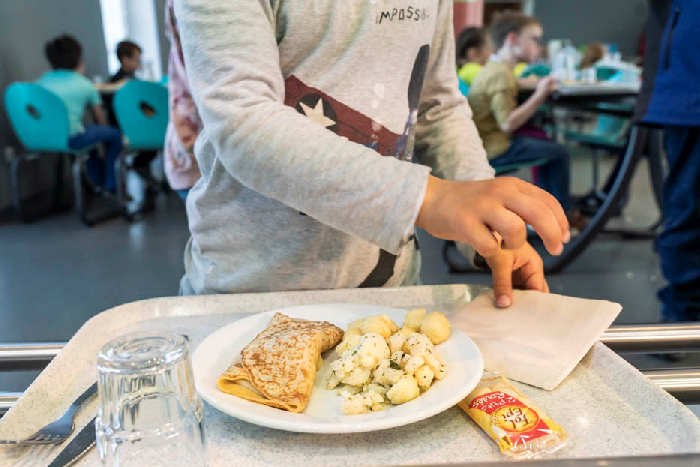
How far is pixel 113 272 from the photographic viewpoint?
3119mm

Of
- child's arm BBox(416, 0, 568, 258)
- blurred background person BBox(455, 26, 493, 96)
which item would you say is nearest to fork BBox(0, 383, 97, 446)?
child's arm BBox(416, 0, 568, 258)

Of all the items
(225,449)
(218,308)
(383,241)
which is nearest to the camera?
(225,449)

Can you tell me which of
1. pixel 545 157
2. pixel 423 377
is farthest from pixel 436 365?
pixel 545 157

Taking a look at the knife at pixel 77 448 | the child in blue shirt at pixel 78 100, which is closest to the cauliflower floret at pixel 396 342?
the knife at pixel 77 448

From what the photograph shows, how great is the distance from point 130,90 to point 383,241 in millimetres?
3808

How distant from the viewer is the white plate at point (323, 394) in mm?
488

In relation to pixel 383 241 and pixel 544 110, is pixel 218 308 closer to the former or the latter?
pixel 383 241

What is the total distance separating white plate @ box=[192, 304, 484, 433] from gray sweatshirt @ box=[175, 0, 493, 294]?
12 cm

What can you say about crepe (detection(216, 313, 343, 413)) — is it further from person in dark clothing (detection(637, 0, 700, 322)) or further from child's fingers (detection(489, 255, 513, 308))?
person in dark clothing (detection(637, 0, 700, 322))

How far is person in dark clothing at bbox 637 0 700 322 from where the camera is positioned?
168cm

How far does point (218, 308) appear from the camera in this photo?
80cm

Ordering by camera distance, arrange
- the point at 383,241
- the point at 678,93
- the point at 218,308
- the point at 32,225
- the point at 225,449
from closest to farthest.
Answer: the point at 225,449, the point at 383,241, the point at 218,308, the point at 678,93, the point at 32,225

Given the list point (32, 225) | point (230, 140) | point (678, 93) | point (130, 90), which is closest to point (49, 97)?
point (130, 90)

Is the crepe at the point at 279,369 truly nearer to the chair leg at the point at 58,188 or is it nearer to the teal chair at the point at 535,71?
the teal chair at the point at 535,71
